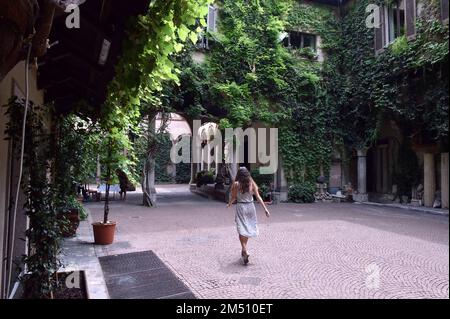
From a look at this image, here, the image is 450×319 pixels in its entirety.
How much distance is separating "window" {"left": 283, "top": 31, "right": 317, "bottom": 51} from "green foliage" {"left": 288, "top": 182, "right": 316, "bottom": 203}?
252 inches

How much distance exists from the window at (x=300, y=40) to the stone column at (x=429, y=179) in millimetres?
6933

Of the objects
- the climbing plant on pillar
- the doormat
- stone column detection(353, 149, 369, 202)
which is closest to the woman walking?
the doormat

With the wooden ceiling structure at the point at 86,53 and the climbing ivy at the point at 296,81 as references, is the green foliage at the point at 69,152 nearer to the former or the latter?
the wooden ceiling structure at the point at 86,53

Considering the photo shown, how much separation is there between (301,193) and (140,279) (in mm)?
10762

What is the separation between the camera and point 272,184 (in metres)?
14.4

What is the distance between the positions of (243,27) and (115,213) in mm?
8715

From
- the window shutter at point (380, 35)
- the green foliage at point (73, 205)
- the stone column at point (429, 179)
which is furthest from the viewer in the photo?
the stone column at point (429, 179)

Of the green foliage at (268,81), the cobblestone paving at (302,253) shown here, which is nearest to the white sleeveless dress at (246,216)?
the cobblestone paving at (302,253)

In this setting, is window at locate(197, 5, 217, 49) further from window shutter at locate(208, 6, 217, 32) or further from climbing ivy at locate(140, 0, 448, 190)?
climbing ivy at locate(140, 0, 448, 190)

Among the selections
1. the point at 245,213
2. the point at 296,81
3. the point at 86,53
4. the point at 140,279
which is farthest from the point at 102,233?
the point at 296,81

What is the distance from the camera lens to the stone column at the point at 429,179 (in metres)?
11.9

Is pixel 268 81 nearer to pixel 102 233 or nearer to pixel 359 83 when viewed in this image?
pixel 359 83

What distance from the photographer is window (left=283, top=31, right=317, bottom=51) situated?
15.1 metres

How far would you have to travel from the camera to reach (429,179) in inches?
476
